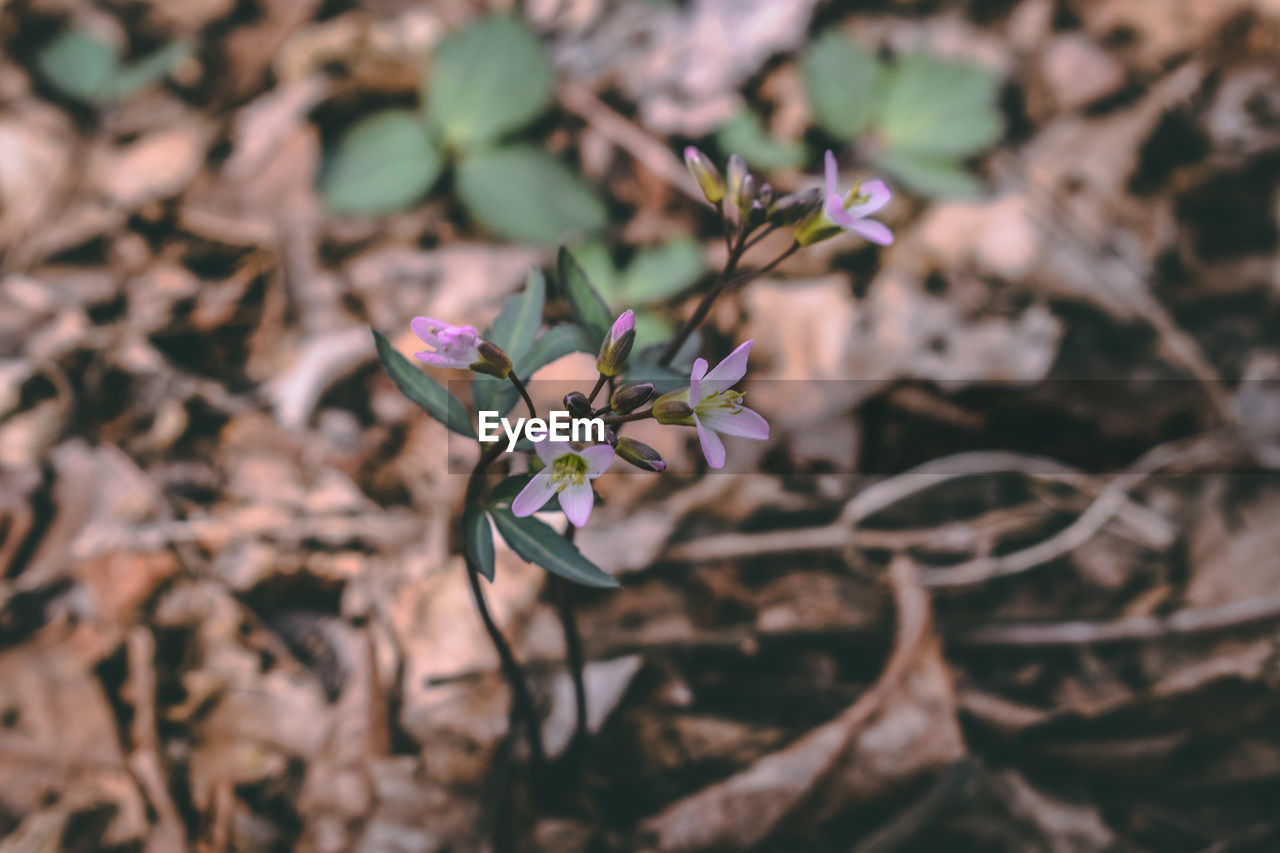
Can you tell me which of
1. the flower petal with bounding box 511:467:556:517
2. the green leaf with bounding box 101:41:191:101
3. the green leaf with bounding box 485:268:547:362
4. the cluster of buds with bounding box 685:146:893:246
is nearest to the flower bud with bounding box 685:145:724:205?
the cluster of buds with bounding box 685:146:893:246

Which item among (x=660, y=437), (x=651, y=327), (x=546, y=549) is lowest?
(x=660, y=437)

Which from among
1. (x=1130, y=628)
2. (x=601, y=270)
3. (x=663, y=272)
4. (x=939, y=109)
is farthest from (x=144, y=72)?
(x=1130, y=628)

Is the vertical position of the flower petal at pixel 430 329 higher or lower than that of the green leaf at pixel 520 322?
higher

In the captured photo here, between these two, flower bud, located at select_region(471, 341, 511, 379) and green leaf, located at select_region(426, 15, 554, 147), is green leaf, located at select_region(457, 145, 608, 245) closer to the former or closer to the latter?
green leaf, located at select_region(426, 15, 554, 147)

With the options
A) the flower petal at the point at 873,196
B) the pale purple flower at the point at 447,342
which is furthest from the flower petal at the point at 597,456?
the flower petal at the point at 873,196

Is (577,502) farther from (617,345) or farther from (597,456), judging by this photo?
(617,345)

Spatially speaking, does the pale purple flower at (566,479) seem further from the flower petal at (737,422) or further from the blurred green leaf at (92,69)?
the blurred green leaf at (92,69)

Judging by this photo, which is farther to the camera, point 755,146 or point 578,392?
point 755,146

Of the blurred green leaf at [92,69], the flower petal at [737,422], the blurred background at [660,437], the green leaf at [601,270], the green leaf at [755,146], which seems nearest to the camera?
the flower petal at [737,422]
